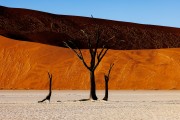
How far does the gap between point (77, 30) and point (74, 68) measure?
44246mm

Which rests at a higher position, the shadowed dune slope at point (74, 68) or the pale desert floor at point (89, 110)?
the shadowed dune slope at point (74, 68)

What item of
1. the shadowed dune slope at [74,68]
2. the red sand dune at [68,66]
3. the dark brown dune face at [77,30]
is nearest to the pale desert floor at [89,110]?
the red sand dune at [68,66]

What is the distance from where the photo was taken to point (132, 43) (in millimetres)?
112438

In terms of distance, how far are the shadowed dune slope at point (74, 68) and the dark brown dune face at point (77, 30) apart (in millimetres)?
19586

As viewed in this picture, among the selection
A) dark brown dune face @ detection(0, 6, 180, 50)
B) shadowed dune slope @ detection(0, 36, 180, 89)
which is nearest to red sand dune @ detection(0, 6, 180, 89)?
shadowed dune slope @ detection(0, 36, 180, 89)

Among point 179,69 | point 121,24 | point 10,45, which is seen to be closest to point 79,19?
point 121,24

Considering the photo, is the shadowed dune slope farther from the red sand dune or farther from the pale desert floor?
the pale desert floor

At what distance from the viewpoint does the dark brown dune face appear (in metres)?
102

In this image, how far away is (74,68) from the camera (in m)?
70.8

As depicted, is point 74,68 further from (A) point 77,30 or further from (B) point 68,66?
(A) point 77,30

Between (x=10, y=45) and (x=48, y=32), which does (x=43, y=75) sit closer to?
(x=10, y=45)

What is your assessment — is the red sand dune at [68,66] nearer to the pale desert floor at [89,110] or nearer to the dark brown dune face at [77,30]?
the dark brown dune face at [77,30]

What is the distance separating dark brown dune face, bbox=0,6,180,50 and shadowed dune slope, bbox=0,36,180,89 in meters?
19.6

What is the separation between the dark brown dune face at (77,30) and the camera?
336 feet
